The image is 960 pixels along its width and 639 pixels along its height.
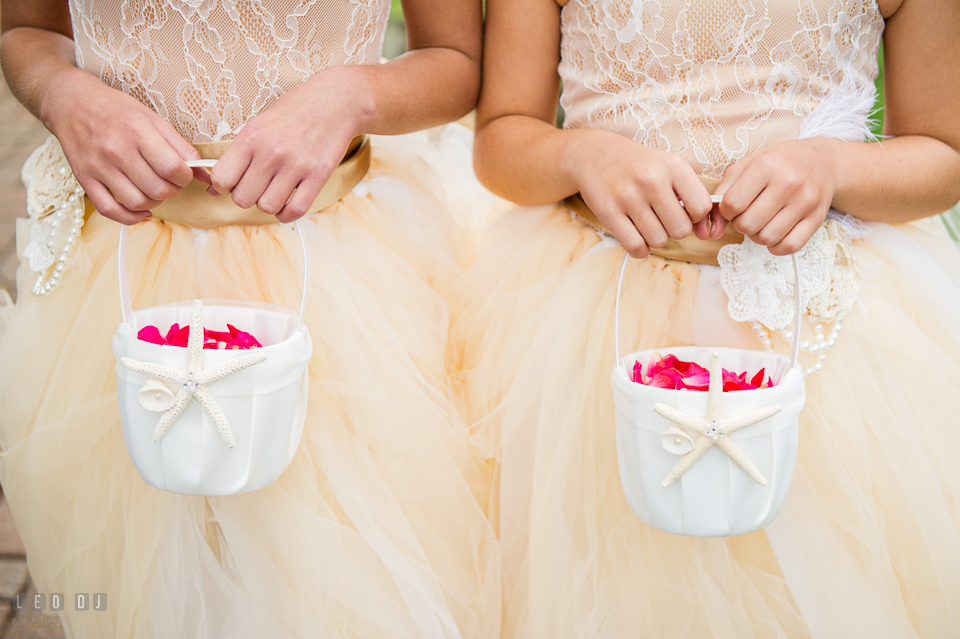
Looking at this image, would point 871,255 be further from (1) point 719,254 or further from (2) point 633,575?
(2) point 633,575

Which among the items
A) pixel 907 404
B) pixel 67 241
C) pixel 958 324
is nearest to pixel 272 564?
pixel 67 241

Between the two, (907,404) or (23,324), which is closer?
(907,404)

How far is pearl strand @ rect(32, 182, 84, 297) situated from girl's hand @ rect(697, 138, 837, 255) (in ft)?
2.87

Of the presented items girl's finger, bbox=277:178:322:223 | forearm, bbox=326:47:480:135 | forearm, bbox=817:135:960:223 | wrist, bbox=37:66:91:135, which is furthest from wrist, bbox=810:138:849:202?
wrist, bbox=37:66:91:135

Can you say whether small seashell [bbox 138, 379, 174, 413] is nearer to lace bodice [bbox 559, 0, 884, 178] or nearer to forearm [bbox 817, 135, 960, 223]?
lace bodice [bbox 559, 0, 884, 178]

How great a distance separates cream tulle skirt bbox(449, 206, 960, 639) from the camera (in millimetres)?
804

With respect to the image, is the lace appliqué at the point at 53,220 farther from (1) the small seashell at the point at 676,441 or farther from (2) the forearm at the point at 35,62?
(1) the small seashell at the point at 676,441

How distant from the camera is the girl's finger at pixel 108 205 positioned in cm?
81

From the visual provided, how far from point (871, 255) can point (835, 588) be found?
1.48 feet

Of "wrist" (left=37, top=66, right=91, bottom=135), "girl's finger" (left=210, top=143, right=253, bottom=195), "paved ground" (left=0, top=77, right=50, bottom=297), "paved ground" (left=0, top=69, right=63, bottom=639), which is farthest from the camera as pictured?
"paved ground" (left=0, top=77, right=50, bottom=297)

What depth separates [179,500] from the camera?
849 mm

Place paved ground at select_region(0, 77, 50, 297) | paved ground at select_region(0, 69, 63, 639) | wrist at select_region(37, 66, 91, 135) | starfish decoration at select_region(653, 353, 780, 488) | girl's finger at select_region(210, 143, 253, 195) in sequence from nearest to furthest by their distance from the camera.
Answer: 1. starfish decoration at select_region(653, 353, 780, 488)
2. girl's finger at select_region(210, 143, 253, 195)
3. wrist at select_region(37, 66, 91, 135)
4. paved ground at select_region(0, 69, 63, 639)
5. paved ground at select_region(0, 77, 50, 297)

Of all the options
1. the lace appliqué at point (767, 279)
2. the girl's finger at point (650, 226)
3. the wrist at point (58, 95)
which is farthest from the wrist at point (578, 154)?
the wrist at point (58, 95)

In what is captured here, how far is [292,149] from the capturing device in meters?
0.81
